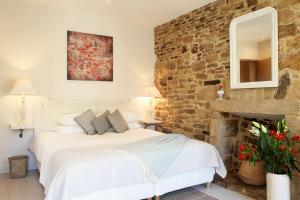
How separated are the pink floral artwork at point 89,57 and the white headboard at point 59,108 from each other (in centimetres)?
44

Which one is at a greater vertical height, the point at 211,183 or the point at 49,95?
the point at 49,95

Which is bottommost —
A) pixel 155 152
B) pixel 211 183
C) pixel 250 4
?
pixel 211 183

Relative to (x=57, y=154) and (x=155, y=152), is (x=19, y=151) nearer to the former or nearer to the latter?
(x=57, y=154)

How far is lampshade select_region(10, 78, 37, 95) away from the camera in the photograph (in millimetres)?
3569

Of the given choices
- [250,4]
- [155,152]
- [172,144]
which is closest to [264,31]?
[250,4]

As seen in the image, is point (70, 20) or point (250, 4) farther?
point (70, 20)

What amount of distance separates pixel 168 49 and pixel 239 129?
220 cm

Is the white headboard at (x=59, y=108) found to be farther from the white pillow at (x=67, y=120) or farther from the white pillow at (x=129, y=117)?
the white pillow at (x=129, y=117)

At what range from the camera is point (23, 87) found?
3.60m

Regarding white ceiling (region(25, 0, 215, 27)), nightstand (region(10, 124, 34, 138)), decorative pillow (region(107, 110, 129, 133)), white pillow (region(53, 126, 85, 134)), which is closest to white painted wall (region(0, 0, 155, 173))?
nightstand (region(10, 124, 34, 138))

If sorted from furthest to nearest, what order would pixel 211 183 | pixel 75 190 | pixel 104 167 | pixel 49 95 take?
1. pixel 49 95
2. pixel 211 183
3. pixel 104 167
4. pixel 75 190

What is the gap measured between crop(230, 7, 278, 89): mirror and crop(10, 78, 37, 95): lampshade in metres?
3.03

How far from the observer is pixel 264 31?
3164 millimetres

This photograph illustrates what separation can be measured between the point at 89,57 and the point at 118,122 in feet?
4.52
